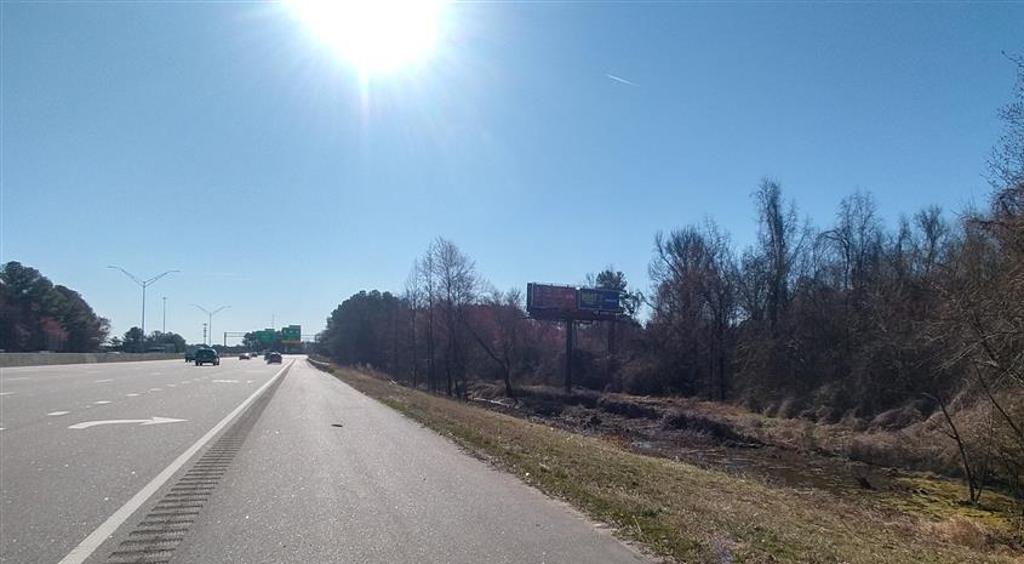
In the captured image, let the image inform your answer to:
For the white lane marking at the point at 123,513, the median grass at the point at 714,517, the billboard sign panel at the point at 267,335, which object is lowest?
the median grass at the point at 714,517

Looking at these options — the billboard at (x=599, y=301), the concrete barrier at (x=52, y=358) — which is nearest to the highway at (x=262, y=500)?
the concrete barrier at (x=52, y=358)

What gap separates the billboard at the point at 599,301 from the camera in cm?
7881

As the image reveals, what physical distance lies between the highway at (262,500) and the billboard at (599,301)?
59753mm

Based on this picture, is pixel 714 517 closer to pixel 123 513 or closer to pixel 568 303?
pixel 123 513

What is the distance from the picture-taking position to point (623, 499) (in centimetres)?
1027

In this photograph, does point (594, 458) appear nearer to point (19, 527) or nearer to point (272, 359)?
point (19, 527)

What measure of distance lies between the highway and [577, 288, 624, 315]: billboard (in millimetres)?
59753

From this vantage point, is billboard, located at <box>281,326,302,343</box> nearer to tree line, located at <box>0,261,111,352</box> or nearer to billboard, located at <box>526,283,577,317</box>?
tree line, located at <box>0,261,111,352</box>

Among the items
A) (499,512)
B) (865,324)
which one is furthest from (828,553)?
(865,324)

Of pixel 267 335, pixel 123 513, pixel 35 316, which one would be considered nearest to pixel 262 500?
pixel 123 513

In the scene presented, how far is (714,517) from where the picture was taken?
9555 millimetres

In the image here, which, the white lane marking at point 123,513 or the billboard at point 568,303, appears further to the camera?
the billboard at point 568,303

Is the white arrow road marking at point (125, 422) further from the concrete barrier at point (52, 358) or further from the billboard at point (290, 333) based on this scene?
the billboard at point (290, 333)

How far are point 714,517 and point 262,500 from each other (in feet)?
17.8
